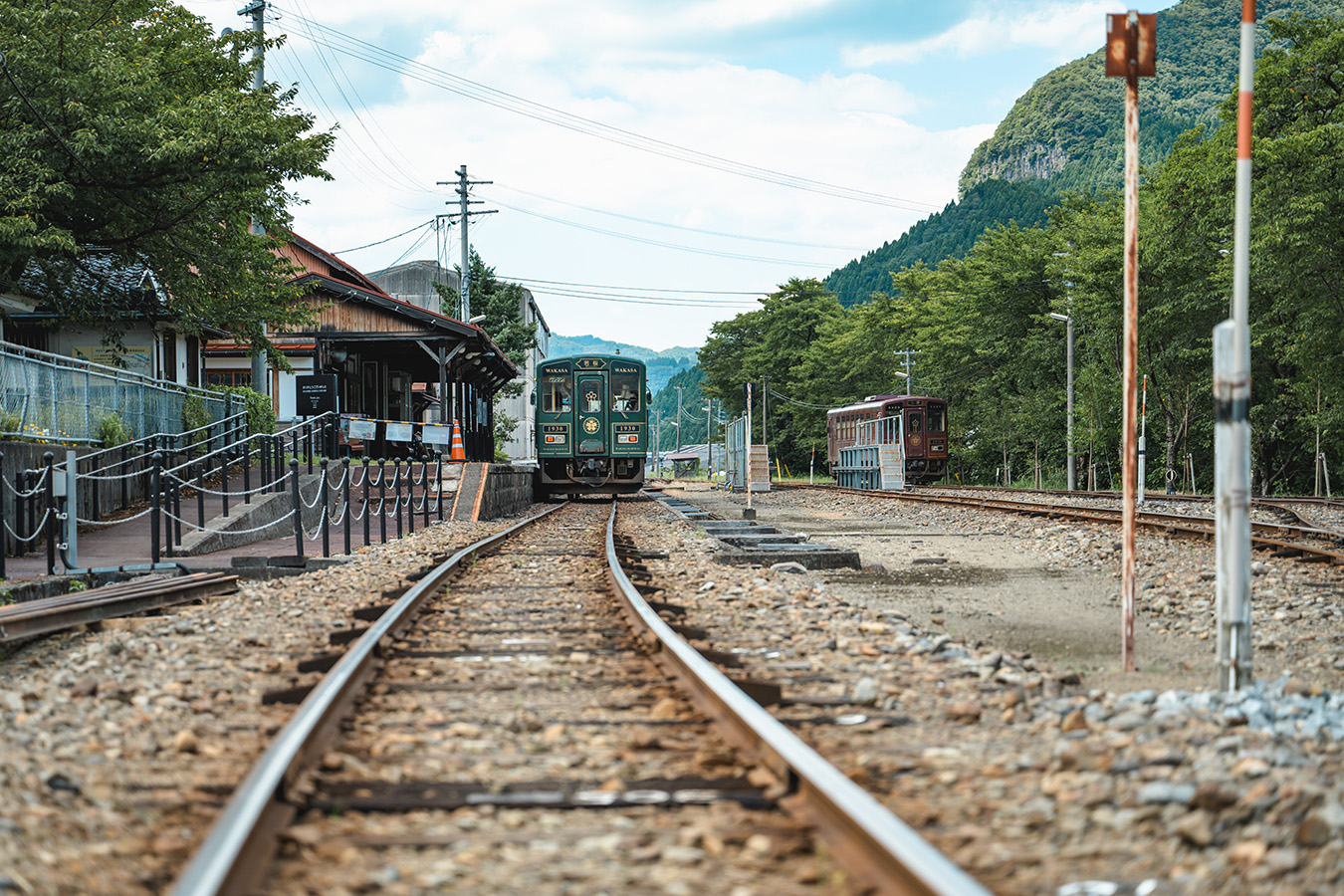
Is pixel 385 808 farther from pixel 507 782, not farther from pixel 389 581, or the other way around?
pixel 389 581

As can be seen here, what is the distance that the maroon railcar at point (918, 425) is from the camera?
3881 centimetres

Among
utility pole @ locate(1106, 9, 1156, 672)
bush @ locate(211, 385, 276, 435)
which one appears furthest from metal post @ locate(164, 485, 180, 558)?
bush @ locate(211, 385, 276, 435)

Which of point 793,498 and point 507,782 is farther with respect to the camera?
point 793,498

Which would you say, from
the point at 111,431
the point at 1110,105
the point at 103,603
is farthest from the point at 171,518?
the point at 1110,105

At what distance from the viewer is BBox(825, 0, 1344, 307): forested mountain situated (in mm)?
127688

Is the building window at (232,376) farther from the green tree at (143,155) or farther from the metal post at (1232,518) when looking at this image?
the metal post at (1232,518)

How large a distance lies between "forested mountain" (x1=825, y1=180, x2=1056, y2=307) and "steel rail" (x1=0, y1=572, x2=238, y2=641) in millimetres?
111434

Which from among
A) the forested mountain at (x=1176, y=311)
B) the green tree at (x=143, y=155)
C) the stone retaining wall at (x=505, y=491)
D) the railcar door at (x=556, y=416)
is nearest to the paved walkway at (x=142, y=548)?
the stone retaining wall at (x=505, y=491)

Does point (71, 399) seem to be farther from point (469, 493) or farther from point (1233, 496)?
point (1233, 496)

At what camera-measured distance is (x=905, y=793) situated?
3.36 meters

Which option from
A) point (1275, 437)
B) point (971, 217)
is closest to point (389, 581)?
point (1275, 437)

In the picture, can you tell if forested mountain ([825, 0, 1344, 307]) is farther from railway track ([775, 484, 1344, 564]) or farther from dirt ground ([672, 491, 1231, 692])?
dirt ground ([672, 491, 1231, 692])

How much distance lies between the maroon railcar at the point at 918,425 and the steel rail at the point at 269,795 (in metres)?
34.4

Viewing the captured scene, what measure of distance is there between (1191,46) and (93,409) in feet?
538
